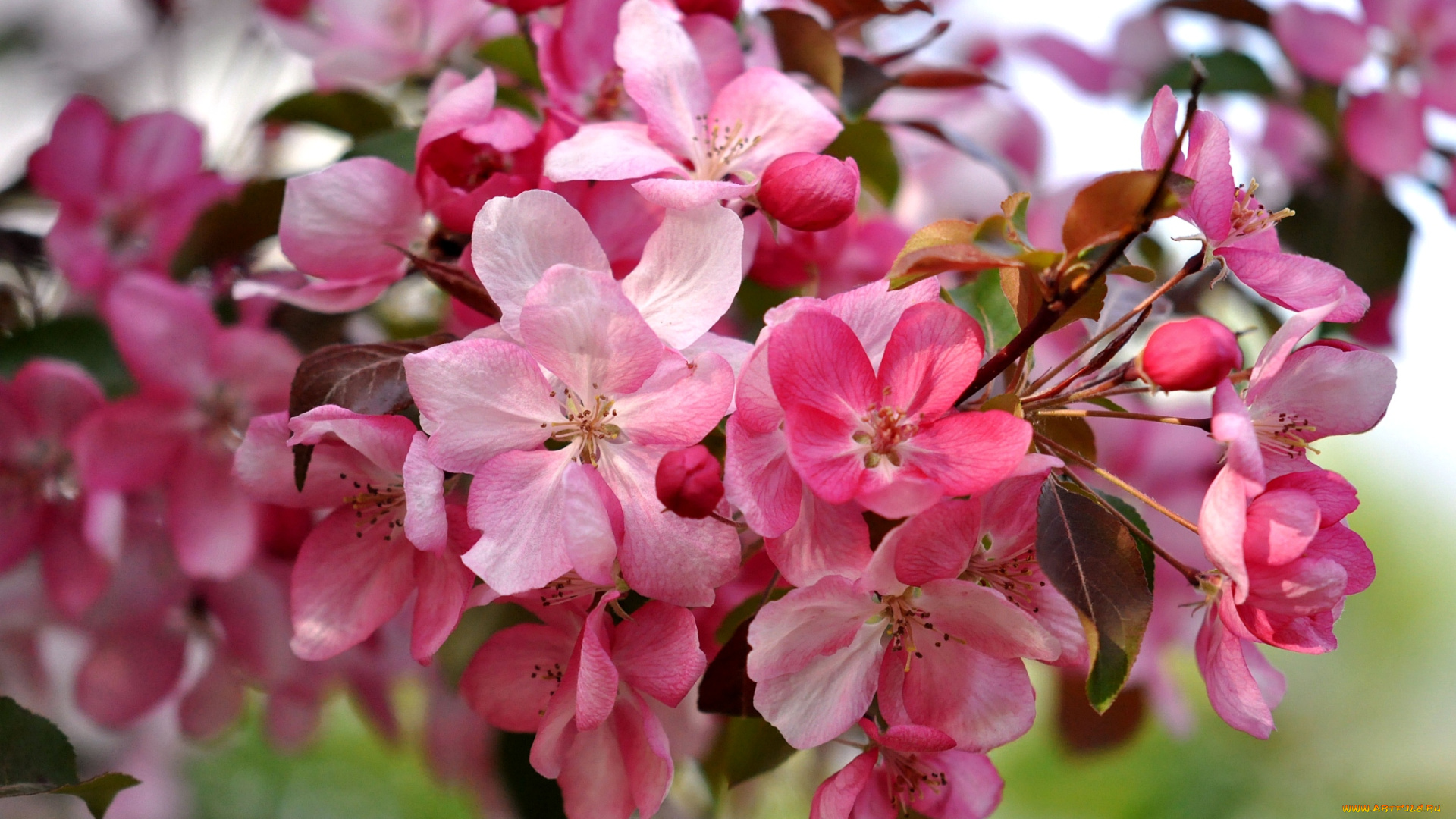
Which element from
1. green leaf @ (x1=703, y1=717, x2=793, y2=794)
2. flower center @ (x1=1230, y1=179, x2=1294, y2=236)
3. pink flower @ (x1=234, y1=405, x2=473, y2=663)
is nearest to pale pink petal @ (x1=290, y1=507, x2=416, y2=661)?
pink flower @ (x1=234, y1=405, x2=473, y2=663)

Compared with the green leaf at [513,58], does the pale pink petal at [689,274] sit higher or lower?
higher

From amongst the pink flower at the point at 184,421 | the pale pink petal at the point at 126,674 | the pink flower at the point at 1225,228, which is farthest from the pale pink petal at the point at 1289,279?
the pale pink petal at the point at 126,674

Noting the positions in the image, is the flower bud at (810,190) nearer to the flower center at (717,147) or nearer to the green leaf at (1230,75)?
the flower center at (717,147)

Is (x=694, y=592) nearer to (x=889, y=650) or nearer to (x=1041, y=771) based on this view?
(x=889, y=650)

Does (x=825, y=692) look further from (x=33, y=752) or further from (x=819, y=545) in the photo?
(x=33, y=752)

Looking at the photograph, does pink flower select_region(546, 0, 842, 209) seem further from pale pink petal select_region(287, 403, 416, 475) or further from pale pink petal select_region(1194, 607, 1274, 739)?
pale pink petal select_region(1194, 607, 1274, 739)

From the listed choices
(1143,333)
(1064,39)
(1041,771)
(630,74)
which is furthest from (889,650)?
(1041,771)

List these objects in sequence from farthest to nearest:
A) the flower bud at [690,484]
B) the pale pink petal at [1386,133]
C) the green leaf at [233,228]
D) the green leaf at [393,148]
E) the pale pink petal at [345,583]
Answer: the pale pink petal at [1386,133], the green leaf at [233,228], the green leaf at [393,148], the pale pink petal at [345,583], the flower bud at [690,484]
